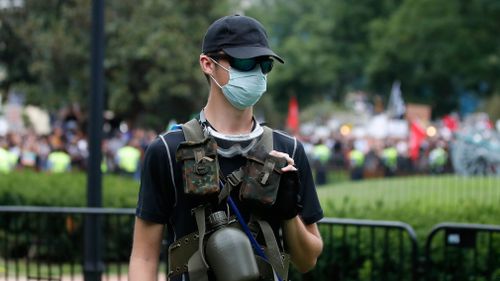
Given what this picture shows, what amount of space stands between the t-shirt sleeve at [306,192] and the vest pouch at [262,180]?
30 centimetres

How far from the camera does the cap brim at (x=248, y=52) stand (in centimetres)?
348

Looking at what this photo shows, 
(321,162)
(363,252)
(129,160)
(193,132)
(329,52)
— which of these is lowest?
(321,162)

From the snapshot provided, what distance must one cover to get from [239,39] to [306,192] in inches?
24.3

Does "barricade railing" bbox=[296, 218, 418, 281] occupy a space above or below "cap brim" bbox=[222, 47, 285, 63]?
below

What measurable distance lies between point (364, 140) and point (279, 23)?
2047 inches

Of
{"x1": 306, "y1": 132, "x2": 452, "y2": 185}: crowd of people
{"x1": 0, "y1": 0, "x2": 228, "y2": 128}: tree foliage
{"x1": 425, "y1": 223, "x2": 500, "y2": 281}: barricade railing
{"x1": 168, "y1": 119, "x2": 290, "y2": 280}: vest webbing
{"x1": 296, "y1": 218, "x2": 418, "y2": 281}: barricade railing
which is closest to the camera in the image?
{"x1": 168, "y1": 119, "x2": 290, "y2": 280}: vest webbing

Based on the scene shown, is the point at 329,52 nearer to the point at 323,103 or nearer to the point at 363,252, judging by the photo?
the point at 323,103

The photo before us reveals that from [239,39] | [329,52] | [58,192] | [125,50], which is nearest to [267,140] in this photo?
[239,39]

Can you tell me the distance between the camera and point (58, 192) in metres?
12.9

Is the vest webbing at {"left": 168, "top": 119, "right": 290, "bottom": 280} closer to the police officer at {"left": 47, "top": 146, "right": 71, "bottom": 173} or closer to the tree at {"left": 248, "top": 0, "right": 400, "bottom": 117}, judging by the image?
the police officer at {"left": 47, "top": 146, "right": 71, "bottom": 173}

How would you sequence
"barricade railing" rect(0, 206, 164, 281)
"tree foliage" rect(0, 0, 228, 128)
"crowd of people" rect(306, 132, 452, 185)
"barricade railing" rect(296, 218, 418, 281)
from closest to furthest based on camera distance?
1. "barricade railing" rect(296, 218, 418, 281)
2. "barricade railing" rect(0, 206, 164, 281)
3. "crowd of people" rect(306, 132, 452, 185)
4. "tree foliage" rect(0, 0, 228, 128)

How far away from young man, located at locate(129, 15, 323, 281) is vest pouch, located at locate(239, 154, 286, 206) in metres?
0.09

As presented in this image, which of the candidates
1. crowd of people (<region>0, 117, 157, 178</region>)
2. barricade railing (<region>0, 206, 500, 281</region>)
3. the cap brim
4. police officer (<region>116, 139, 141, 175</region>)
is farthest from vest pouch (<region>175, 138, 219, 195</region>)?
police officer (<region>116, 139, 141, 175</region>)

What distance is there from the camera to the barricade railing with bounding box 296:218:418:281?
7.94 meters
